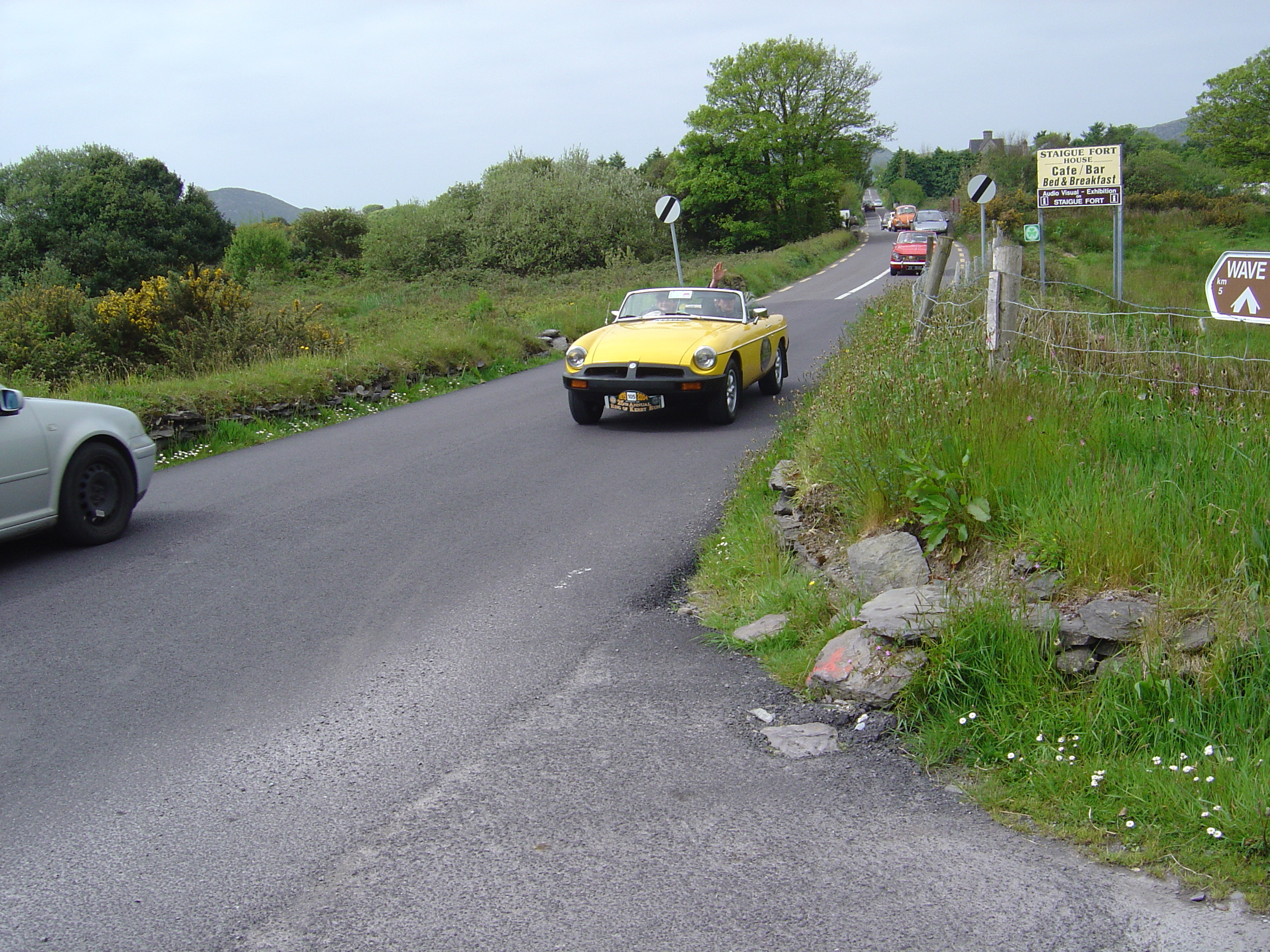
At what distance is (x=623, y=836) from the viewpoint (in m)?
3.45

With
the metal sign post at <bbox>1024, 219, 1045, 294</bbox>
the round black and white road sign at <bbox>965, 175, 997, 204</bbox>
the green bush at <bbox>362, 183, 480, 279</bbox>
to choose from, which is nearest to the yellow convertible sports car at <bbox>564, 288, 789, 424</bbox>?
the metal sign post at <bbox>1024, 219, 1045, 294</bbox>

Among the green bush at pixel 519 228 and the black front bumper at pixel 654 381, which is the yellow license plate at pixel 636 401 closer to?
the black front bumper at pixel 654 381

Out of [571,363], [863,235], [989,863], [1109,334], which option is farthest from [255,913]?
[863,235]

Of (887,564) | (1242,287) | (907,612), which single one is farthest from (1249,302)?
(907,612)

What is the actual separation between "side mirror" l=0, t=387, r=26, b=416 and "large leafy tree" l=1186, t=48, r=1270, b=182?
224 feet

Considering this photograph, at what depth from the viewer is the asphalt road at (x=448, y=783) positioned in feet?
9.79

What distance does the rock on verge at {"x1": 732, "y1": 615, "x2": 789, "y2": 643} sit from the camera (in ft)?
17.1

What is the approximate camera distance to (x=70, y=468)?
7238mm

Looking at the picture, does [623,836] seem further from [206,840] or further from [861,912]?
[206,840]

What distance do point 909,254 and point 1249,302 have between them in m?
37.0

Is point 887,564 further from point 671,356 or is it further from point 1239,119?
point 1239,119

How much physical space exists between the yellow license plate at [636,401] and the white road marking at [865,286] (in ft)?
70.2

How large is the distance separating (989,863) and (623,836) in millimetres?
1203

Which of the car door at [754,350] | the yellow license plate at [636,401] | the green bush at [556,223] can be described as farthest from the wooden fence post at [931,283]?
the green bush at [556,223]
